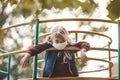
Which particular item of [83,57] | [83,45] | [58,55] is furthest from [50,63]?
[83,57]

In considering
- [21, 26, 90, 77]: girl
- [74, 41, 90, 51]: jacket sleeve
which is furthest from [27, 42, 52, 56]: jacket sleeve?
[74, 41, 90, 51]: jacket sleeve

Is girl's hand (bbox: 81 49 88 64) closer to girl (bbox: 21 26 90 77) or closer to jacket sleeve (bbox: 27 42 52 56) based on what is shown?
girl (bbox: 21 26 90 77)

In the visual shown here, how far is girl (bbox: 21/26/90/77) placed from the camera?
3.72 m

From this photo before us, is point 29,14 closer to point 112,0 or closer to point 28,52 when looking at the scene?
point 112,0

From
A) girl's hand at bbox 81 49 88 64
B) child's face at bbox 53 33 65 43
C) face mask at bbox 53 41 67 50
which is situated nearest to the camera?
girl's hand at bbox 81 49 88 64

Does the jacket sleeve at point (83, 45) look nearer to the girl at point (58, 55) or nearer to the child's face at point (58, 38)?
the girl at point (58, 55)

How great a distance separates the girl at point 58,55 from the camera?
147 inches

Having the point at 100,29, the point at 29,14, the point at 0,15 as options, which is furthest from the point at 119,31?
the point at 100,29

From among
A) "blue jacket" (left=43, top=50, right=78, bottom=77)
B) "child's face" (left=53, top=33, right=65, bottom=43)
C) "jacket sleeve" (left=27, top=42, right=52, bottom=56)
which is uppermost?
"child's face" (left=53, top=33, right=65, bottom=43)

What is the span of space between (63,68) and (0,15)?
2037mm

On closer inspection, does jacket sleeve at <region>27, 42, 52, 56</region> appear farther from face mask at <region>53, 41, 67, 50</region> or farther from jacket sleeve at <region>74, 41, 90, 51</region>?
jacket sleeve at <region>74, 41, 90, 51</region>

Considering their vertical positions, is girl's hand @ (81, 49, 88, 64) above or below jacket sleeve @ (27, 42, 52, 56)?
below

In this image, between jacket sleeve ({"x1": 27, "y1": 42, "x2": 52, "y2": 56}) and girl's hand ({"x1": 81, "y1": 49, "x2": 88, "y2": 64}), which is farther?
jacket sleeve ({"x1": 27, "y1": 42, "x2": 52, "y2": 56})

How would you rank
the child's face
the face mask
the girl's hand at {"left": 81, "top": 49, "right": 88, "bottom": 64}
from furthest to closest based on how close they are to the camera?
the child's face
the face mask
the girl's hand at {"left": 81, "top": 49, "right": 88, "bottom": 64}
